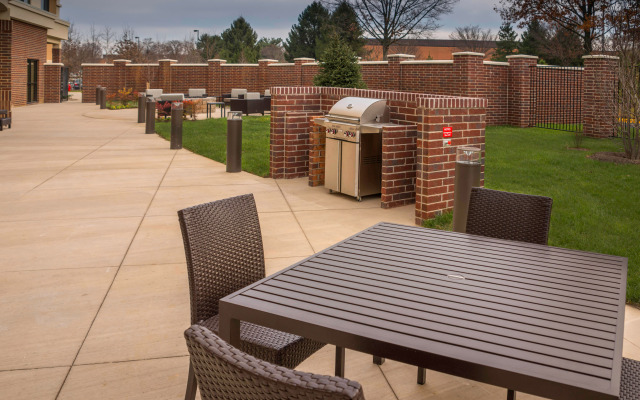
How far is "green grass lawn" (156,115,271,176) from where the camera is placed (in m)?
12.9

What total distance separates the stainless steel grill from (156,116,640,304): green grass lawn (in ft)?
5.08

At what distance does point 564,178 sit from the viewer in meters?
10.9

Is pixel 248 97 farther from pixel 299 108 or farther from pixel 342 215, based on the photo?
pixel 342 215

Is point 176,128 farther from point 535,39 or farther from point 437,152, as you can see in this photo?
point 535,39

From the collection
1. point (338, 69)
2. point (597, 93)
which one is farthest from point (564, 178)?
point (597, 93)

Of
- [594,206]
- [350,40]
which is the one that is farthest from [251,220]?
[350,40]

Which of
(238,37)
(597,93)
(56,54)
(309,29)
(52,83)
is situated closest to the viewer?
(597,93)

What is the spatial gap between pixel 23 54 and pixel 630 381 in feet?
116

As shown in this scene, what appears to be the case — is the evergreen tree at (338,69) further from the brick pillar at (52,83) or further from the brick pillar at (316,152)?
the brick pillar at (52,83)

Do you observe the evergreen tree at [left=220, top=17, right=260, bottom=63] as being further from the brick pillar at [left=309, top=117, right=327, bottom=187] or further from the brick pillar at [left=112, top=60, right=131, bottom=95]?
the brick pillar at [left=309, top=117, right=327, bottom=187]

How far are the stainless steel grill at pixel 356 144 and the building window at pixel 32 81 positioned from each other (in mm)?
30247

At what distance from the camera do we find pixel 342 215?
8336mm

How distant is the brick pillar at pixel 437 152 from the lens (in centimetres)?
788

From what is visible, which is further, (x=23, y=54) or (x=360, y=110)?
(x=23, y=54)
